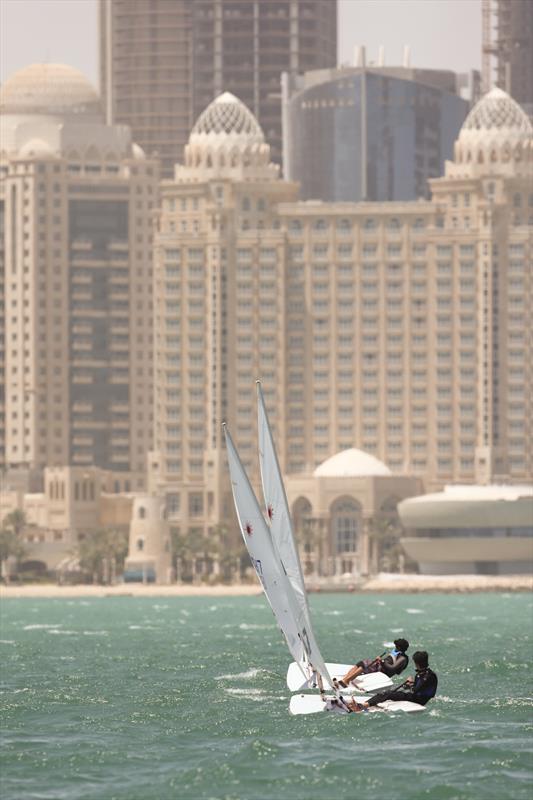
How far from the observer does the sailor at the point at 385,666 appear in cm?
10850

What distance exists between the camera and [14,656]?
169750mm

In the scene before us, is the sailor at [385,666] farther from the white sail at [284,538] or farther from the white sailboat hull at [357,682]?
the white sail at [284,538]

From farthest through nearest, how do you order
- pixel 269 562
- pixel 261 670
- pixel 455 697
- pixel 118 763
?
pixel 261 670, pixel 455 697, pixel 269 562, pixel 118 763

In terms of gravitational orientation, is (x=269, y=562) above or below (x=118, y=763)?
above

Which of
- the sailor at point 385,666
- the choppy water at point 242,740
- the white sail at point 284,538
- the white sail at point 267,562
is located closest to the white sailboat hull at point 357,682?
the sailor at point 385,666

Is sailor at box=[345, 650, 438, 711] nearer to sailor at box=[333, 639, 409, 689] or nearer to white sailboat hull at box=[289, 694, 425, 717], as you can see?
white sailboat hull at box=[289, 694, 425, 717]

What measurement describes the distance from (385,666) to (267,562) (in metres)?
6.94

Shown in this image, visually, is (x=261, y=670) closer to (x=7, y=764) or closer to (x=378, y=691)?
(x=378, y=691)

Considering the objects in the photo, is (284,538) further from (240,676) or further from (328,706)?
(240,676)

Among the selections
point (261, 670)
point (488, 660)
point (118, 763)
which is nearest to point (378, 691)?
point (118, 763)

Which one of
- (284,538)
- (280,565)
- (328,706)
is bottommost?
(328,706)

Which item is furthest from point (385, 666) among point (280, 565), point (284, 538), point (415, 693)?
point (284, 538)

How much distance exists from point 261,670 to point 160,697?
72.5ft

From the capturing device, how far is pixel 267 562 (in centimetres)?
10869
